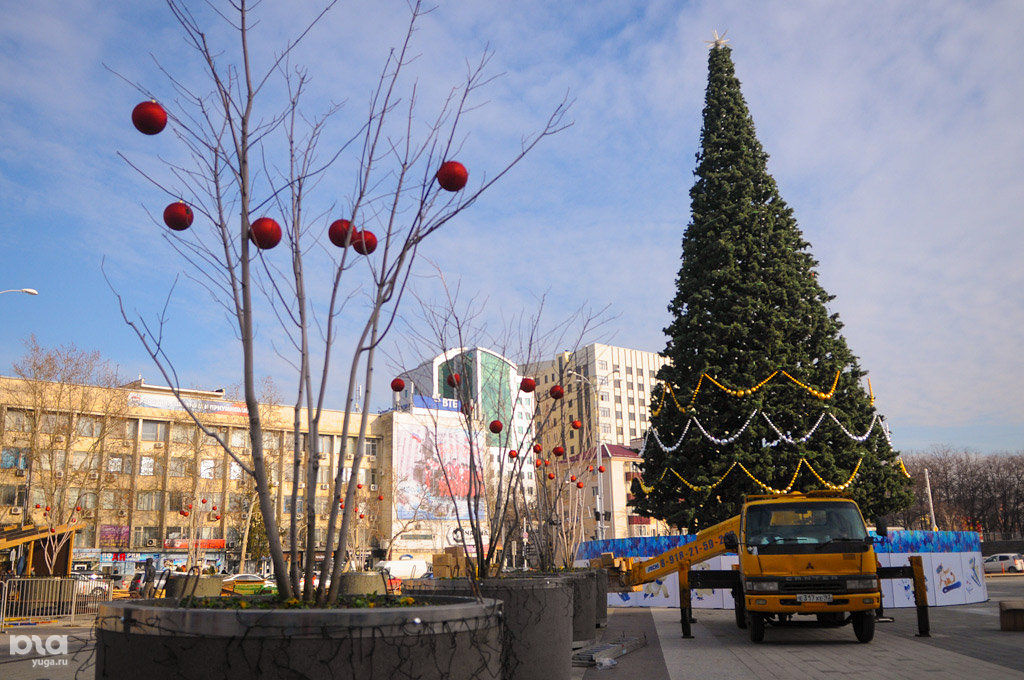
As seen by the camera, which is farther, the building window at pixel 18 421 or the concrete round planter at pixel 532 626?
the building window at pixel 18 421

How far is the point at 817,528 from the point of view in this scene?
13125 millimetres

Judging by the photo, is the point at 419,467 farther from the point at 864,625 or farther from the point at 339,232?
the point at 339,232

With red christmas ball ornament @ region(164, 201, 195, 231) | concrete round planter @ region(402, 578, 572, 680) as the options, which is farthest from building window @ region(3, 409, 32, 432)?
red christmas ball ornament @ region(164, 201, 195, 231)

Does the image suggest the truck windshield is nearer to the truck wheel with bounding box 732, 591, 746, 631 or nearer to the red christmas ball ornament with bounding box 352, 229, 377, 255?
the truck wheel with bounding box 732, 591, 746, 631

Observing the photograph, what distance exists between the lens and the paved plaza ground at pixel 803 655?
992 centimetres

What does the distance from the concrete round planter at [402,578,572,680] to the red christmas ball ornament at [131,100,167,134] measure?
5.07 metres

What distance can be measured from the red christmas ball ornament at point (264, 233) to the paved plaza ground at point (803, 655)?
4.92 metres

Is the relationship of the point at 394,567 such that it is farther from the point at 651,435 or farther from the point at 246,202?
the point at 246,202

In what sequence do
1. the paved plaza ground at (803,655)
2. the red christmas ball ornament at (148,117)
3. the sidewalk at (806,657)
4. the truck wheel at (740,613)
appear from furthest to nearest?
the truck wheel at (740,613)
the paved plaza ground at (803,655)
the sidewalk at (806,657)
the red christmas ball ornament at (148,117)

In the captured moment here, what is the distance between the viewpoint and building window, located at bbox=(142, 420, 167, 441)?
238 ft

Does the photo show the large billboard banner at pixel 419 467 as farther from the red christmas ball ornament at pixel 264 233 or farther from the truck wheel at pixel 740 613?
the red christmas ball ornament at pixel 264 233

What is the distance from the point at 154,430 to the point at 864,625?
2817 inches

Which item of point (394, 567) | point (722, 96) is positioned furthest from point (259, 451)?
point (394, 567)

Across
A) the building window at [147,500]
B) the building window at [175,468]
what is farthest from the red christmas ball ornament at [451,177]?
the building window at [147,500]
